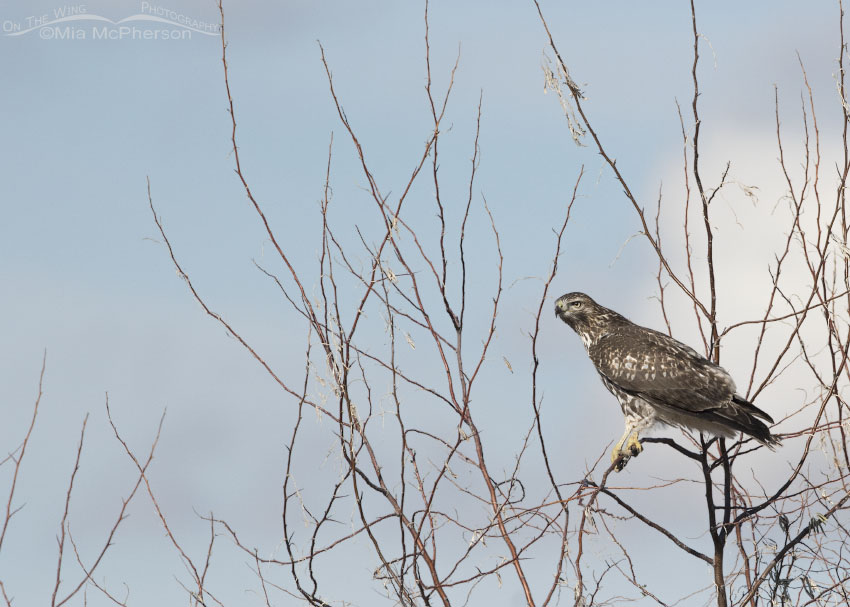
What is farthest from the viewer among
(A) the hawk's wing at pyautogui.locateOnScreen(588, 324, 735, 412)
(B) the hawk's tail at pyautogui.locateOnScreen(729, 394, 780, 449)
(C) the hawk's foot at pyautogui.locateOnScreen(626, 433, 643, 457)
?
(C) the hawk's foot at pyautogui.locateOnScreen(626, 433, 643, 457)

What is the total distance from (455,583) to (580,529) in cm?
70

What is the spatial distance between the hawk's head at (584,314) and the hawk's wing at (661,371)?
37 centimetres

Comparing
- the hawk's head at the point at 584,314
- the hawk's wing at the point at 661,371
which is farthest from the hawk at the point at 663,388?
the hawk's head at the point at 584,314

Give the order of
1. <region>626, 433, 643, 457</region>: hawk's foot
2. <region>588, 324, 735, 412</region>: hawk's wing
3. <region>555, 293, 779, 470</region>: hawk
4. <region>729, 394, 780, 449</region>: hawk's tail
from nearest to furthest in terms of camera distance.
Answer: <region>729, 394, 780, 449</region>: hawk's tail
<region>555, 293, 779, 470</region>: hawk
<region>588, 324, 735, 412</region>: hawk's wing
<region>626, 433, 643, 457</region>: hawk's foot

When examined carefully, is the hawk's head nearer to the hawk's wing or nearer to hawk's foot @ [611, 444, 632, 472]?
the hawk's wing

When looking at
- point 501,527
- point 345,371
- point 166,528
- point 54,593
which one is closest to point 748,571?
point 501,527

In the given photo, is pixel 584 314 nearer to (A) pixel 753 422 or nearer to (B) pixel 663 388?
(B) pixel 663 388

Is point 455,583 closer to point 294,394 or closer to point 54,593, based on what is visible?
point 294,394

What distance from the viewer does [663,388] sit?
6906 mm

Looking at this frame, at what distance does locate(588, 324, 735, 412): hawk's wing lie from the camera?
6.70 m

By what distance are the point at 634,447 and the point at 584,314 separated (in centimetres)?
171

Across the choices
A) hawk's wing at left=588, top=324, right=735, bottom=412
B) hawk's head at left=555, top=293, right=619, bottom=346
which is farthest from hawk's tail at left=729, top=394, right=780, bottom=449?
hawk's head at left=555, top=293, right=619, bottom=346

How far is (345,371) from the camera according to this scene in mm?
4211

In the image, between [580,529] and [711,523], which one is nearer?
[580,529]
